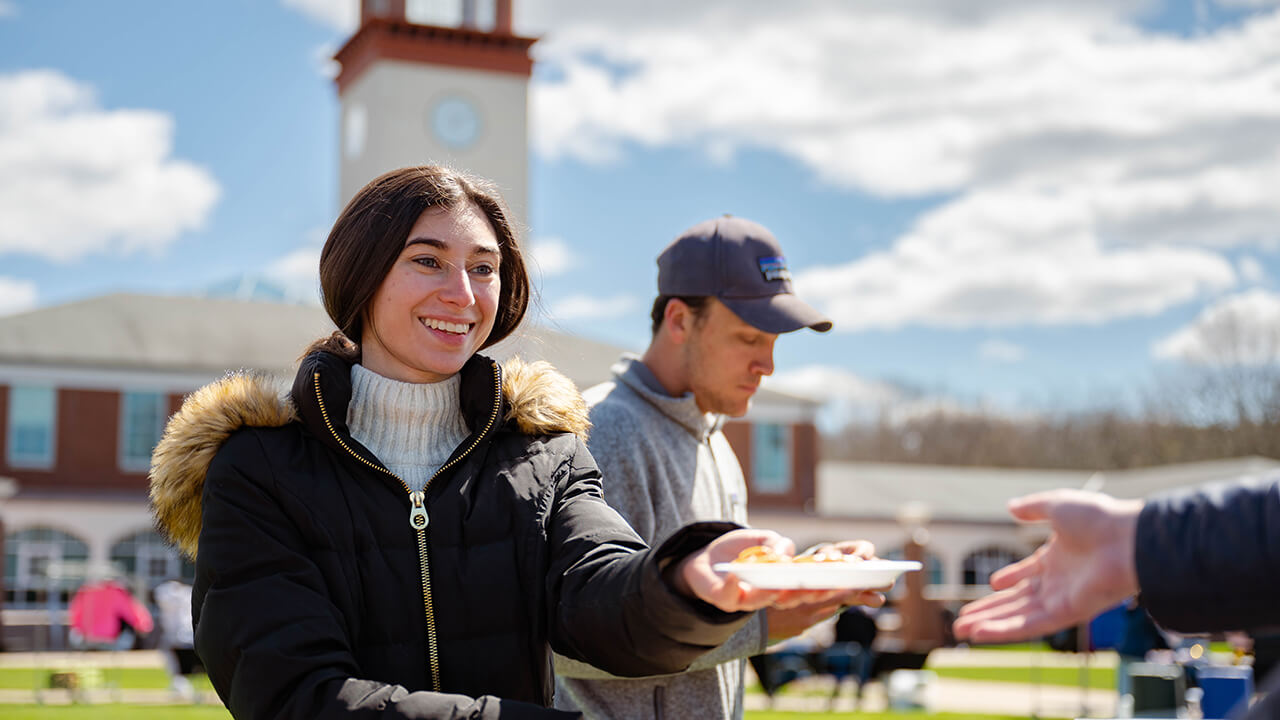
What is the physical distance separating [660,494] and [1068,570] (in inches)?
80.5

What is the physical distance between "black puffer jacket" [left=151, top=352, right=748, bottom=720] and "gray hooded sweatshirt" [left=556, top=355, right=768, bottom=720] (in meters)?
0.80

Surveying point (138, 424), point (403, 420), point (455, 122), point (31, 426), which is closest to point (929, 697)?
point (403, 420)

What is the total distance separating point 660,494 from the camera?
3.91 meters

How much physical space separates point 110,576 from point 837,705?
60.1 ft

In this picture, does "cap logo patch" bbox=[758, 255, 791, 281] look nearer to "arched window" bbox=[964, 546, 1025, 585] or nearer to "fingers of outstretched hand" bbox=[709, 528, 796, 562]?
"fingers of outstretched hand" bbox=[709, 528, 796, 562]

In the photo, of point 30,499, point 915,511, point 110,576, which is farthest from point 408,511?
point 30,499

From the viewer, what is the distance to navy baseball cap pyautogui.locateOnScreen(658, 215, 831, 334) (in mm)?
4074

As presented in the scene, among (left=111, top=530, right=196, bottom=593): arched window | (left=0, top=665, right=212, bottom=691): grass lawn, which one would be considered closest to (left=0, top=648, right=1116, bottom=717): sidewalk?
(left=0, top=665, right=212, bottom=691): grass lawn

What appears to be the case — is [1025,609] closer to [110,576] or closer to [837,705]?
[837,705]

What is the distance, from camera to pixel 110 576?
30688 mm

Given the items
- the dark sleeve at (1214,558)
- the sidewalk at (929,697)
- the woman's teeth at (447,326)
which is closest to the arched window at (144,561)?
the sidewalk at (929,697)

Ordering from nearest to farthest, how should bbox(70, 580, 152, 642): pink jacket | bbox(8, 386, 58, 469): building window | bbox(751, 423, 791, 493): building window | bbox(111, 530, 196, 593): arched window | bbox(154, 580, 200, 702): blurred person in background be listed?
1. bbox(154, 580, 200, 702): blurred person in background
2. bbox(70, 580, 152, 642): pink jacket
3. bbox(111, 530, 196, 593): arched window
4. bbox(8, 386, 58, 469): building window
5. bbox(751, 423, 791, 493): building window

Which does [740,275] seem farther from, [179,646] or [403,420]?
[179,646]

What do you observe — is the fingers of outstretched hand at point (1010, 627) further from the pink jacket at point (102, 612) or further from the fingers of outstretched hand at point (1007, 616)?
the pink jacket at point (102, 612)
